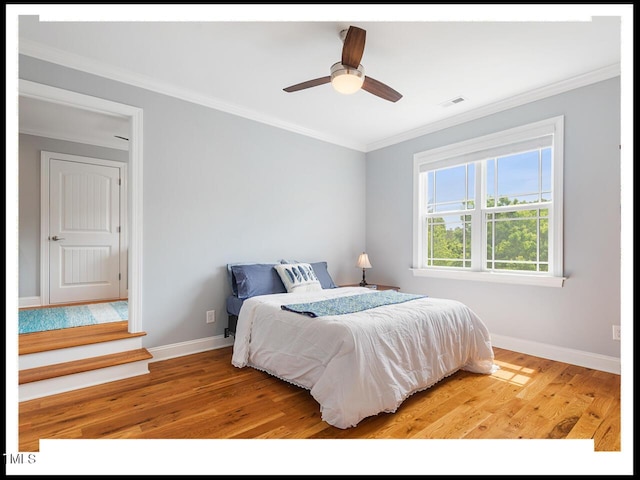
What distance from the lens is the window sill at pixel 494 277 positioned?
3084 mm

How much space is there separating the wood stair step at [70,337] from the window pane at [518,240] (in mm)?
3657

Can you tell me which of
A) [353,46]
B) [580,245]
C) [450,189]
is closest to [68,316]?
[353,46]

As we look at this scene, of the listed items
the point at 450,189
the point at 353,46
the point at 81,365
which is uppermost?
the point at 353,46

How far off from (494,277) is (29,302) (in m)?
5.61

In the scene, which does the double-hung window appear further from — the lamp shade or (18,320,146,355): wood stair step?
(18,320,146,355): wood stair step

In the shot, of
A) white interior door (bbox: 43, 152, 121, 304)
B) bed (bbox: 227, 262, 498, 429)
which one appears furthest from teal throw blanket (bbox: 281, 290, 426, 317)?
white interior door (bbox: 43, 152, 121, 304)

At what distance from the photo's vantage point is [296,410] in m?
2.10

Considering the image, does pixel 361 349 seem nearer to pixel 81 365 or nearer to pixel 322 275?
pixel 322 275

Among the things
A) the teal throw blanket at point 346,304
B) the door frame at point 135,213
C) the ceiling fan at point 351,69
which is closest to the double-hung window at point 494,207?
the teal throw blanket at point 346,304

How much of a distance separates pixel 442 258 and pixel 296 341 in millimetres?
2482

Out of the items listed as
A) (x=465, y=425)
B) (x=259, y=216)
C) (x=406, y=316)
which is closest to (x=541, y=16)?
(x=406, y=316)

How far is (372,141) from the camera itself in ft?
15.5

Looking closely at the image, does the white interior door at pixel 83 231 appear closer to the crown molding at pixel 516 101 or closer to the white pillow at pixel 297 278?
the white pillow at pixel 297 278

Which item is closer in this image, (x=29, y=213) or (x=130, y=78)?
(x=130, y=78)
